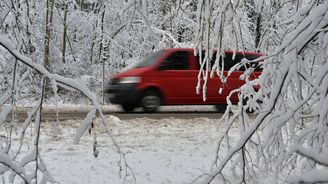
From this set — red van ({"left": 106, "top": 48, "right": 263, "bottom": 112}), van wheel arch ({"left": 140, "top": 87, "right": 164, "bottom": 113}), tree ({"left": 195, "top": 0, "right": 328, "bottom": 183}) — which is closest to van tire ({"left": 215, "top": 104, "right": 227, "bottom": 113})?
red van ({"left": 106, "top": 48, "right": 263, "bottom": 112})

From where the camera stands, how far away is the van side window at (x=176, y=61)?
46.6 ft

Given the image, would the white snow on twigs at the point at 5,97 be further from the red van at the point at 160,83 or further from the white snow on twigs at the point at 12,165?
the red van at the point at 160,83

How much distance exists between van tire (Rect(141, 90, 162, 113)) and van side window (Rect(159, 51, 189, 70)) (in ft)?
2.51

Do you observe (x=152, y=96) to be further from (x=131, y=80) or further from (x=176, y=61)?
(x=176, y=61)

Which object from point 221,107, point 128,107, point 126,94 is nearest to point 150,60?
point 126,94

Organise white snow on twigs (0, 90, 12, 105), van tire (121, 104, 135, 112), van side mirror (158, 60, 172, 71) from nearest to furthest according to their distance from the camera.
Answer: white snow on twigs (0, 90, 12, 105)
van side mirror (158, 60, 172, 71)
van tire (121, 104, 135, 112)

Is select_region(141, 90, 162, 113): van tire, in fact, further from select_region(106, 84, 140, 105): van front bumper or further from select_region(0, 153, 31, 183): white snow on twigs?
select_region(0, 153, 31, 183): white snow on twigs

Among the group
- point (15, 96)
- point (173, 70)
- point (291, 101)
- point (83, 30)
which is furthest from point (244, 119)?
point (83, 30)

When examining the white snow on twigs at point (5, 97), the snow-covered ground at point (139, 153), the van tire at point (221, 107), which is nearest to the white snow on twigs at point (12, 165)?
the white snow on twigs at point (5, 97)

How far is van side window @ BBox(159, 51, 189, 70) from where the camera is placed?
14219mm

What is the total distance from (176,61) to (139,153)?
225 inches

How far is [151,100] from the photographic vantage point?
14094mm

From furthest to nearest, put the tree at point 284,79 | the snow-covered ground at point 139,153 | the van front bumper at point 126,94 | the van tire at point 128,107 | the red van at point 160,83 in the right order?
the van tire at point 128,107
the red van at point 160,83
the van front bumper at point 126,94
the snow-covered ground at point 139,153
the tree at point 284,79

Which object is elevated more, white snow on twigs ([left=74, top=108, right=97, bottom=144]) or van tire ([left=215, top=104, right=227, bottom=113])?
white snow on twigs ([left=74, top=108, right=97, bottom=144])
